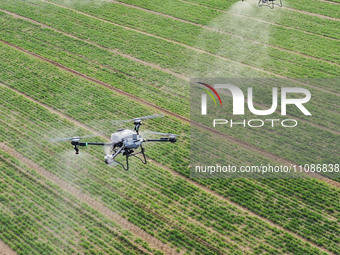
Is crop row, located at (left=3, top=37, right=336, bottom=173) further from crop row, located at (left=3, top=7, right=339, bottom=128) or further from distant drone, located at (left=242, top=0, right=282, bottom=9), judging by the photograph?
distant drone, located at (left=242, top=0, right=282, bottom=9)

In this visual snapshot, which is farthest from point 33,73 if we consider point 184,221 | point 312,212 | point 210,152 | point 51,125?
point 312,212

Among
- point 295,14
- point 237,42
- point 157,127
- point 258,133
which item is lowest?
point 258,133

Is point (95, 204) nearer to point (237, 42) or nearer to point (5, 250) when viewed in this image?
point (5, 250)

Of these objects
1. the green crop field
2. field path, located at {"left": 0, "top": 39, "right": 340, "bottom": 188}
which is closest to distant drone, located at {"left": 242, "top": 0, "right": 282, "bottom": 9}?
the green crop field

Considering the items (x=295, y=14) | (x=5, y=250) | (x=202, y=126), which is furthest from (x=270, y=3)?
(x=5, y=250)

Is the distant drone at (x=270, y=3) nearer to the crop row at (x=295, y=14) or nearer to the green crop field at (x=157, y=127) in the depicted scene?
the crop row at (x=295, y=14)

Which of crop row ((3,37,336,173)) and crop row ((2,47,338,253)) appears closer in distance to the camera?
crop row ((2,47,338,253))
